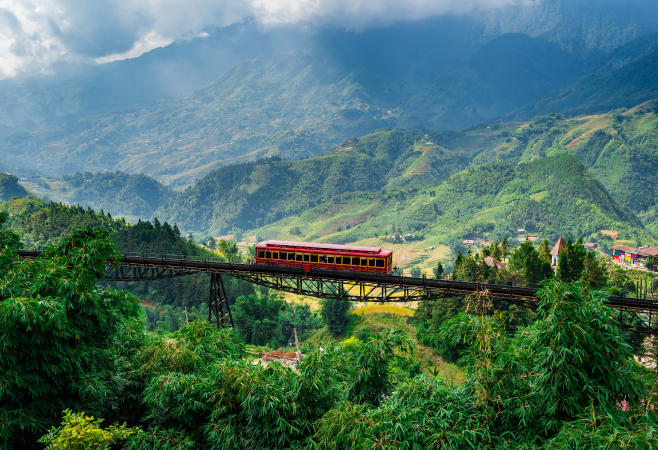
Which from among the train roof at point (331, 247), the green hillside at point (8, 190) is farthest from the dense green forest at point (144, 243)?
the green hillside at point (8, 190)

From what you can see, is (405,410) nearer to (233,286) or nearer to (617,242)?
(233,286)

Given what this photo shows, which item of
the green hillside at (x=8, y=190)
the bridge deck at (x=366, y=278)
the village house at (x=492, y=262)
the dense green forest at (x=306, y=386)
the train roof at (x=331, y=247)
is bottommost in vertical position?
the dense green forest at (x=306, y=386)

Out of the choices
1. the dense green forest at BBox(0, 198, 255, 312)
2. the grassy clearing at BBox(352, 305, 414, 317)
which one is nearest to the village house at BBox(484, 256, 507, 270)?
the grassy clearing at BBox(352, 305, 414, 317)

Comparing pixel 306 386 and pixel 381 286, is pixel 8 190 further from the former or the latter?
pixel 306 386

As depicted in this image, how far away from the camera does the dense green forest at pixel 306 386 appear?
12.2 m

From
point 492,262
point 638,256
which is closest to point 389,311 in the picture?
point 492,262

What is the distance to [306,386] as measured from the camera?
15578mm

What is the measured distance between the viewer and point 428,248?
186 metres

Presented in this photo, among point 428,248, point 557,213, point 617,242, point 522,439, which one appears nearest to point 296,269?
point 522,439

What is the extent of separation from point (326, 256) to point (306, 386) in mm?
19549

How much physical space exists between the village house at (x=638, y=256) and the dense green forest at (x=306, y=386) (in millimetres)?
82730

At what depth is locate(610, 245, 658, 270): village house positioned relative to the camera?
8147 centimetres

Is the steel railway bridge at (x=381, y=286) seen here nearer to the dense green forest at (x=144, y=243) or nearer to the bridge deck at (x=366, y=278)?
the bridge deck at (x=366, y=278)

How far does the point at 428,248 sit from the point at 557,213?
200 feet
